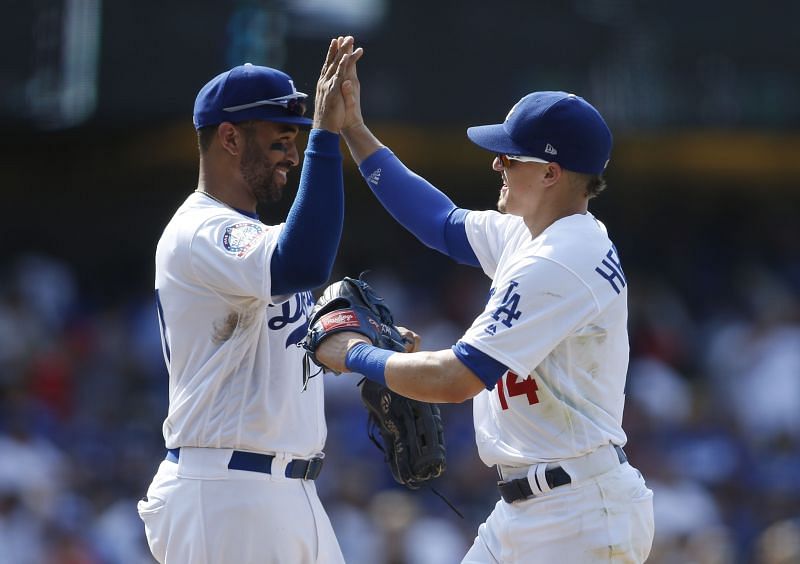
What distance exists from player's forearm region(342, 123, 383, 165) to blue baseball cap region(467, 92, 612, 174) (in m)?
0.69

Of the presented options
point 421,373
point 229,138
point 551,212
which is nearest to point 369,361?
point 421,373

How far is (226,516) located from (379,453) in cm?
462

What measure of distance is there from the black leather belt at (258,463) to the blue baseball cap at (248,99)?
91 cm

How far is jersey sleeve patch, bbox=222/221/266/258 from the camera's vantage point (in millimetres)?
3344

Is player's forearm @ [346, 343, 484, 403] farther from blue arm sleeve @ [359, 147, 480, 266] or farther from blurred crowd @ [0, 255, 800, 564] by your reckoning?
blurred crowd @ [0, 255, 800, 564]

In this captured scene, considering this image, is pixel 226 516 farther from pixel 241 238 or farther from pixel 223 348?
pixel 241 238

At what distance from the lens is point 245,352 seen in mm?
3449

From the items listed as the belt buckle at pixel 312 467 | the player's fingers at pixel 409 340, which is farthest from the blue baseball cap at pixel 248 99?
the belt buckle at pixel 312 467

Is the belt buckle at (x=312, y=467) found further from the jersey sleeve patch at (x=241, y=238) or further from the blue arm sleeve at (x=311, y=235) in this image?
the jersey sleeve patch at (x=241, y=238)

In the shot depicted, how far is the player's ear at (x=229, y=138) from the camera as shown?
3598 millimetres

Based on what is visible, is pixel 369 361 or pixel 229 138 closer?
pixel 369 361

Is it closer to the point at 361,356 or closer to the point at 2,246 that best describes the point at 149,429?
the point at 2,246

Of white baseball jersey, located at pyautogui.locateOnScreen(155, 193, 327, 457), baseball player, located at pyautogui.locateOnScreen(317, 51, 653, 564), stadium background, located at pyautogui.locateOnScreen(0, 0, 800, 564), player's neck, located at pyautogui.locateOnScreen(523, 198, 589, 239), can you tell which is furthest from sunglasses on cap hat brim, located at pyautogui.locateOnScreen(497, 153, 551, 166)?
stadium background, located at pyautogui.locateOnScreen(0, 0, 800, 564)

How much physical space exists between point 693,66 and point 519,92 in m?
1.23
